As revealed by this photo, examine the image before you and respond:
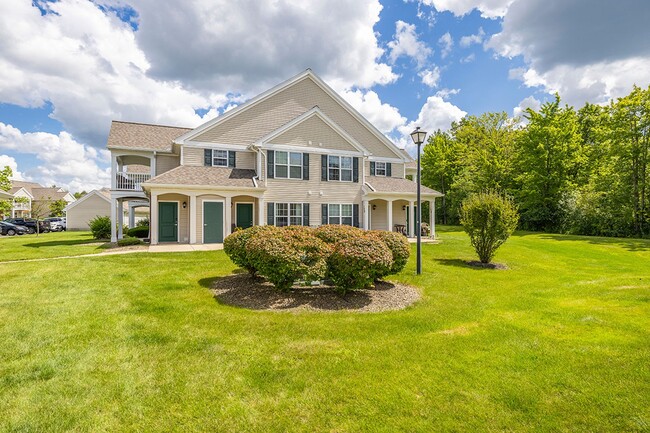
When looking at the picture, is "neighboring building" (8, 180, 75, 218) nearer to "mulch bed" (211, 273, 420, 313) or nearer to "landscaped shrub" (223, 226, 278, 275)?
"landscaped shrub" (223, 226, 278, 275)

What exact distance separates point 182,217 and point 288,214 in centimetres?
597

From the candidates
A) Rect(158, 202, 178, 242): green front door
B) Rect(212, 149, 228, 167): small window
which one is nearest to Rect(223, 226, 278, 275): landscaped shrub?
Rect(158, 202, 178, 242): green front door

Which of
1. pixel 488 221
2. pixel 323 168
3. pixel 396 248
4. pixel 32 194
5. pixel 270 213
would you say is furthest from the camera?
pixel 32 194

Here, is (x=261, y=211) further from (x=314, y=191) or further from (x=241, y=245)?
(x=241, y=245)

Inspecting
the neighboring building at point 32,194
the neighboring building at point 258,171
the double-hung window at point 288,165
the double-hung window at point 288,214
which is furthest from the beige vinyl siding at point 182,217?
the neighboring building at point 32,194

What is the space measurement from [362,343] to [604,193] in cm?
3046

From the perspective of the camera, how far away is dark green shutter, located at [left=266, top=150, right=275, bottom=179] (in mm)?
18109

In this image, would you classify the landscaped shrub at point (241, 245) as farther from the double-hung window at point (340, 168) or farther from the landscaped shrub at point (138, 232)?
the landscaped shrub at point (138, 232)

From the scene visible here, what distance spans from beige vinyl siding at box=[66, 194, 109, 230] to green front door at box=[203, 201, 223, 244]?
30.5 metres

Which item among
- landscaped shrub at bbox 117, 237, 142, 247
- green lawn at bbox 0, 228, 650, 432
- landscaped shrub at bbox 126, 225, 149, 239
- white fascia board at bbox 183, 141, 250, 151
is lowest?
green lawn at bbox 0, 228, 650, 432

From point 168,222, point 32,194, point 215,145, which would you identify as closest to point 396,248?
point 168,222

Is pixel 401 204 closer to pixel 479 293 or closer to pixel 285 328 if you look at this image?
pixel 479 293

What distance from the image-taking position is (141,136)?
19688mm

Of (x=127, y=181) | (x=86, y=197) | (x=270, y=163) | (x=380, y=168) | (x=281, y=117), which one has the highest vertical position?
(x=281, y=117)
